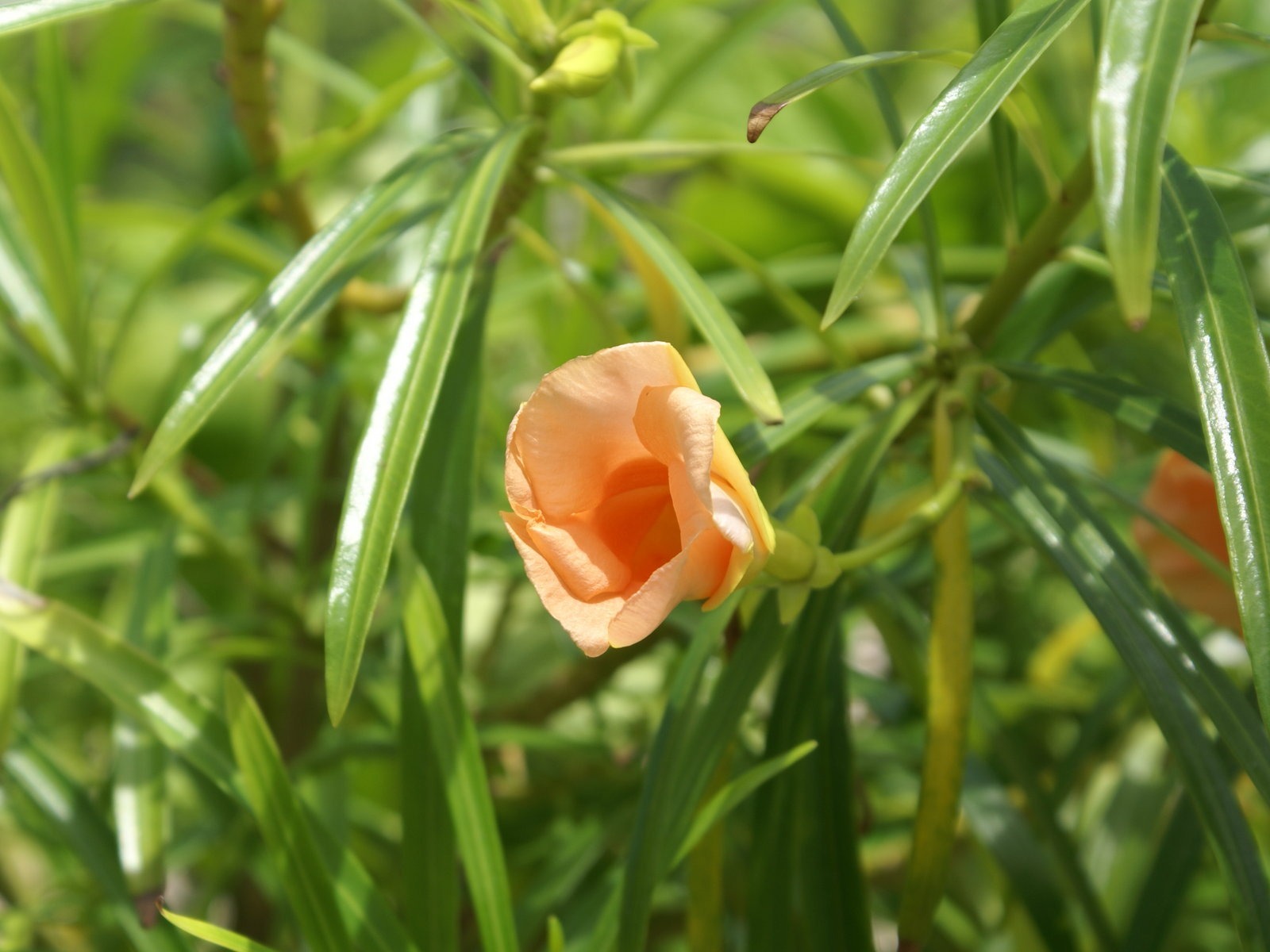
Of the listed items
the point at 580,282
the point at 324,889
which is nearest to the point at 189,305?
the point at 580,282

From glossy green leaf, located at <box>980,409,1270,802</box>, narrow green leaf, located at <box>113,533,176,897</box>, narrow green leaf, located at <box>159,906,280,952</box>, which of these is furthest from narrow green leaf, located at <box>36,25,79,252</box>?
glossy green leaf, located at <box>980,409,1270,802</box>

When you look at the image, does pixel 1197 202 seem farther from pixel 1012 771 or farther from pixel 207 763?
pixel 207 763

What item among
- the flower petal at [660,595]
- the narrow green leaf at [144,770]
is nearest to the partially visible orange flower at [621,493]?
the flower petal at [660,595]

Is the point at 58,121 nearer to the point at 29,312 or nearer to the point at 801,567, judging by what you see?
the point at 29,312

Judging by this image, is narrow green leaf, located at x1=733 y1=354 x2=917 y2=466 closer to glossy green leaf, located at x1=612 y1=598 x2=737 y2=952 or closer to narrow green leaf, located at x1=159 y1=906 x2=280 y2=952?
glossy green leaf, located at x1=612 y1=598 x2=737 y2=952

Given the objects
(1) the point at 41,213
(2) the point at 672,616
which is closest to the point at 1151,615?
(2) the point at 672,616
